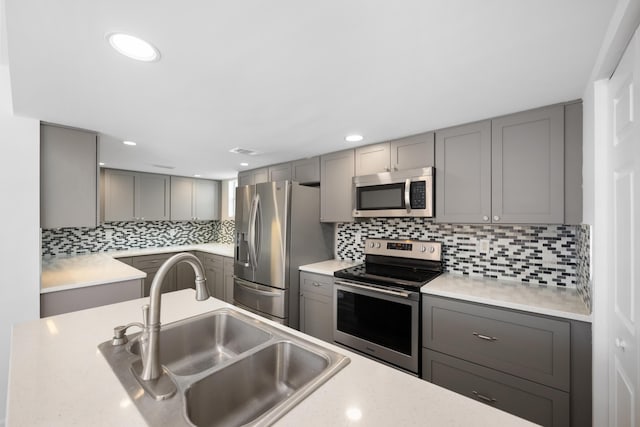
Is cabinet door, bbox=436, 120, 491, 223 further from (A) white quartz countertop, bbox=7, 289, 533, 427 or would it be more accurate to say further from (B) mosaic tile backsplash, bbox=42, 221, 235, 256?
(B) mosaic tile backsplash, bbox=42, 221, 235, 256

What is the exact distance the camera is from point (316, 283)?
9.06ft

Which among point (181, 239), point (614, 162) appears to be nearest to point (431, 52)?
point (614, 162)

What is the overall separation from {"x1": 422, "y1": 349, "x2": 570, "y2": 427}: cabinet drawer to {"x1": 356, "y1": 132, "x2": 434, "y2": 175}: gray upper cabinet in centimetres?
153

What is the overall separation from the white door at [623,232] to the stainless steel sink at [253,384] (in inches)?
43.8

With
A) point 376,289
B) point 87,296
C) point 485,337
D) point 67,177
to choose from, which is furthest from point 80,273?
point 485,337

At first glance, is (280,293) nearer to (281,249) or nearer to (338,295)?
(281,249)

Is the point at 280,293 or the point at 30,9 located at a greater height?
the point at 30,9

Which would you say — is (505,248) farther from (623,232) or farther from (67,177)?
(67,177)

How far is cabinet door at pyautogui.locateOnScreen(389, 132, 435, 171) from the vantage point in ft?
7.60

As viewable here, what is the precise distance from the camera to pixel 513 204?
193 centimetres

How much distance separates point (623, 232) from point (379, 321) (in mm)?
1560

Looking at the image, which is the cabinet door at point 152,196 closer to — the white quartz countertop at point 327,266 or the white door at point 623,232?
the white quartz countertop at point 327,266

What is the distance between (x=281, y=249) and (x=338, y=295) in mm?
773

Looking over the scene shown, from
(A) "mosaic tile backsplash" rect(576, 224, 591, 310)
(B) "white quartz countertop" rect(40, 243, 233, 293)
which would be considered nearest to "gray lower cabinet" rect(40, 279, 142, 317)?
(B) "white quartz countertop" rect(40, 243, 233, 293)
